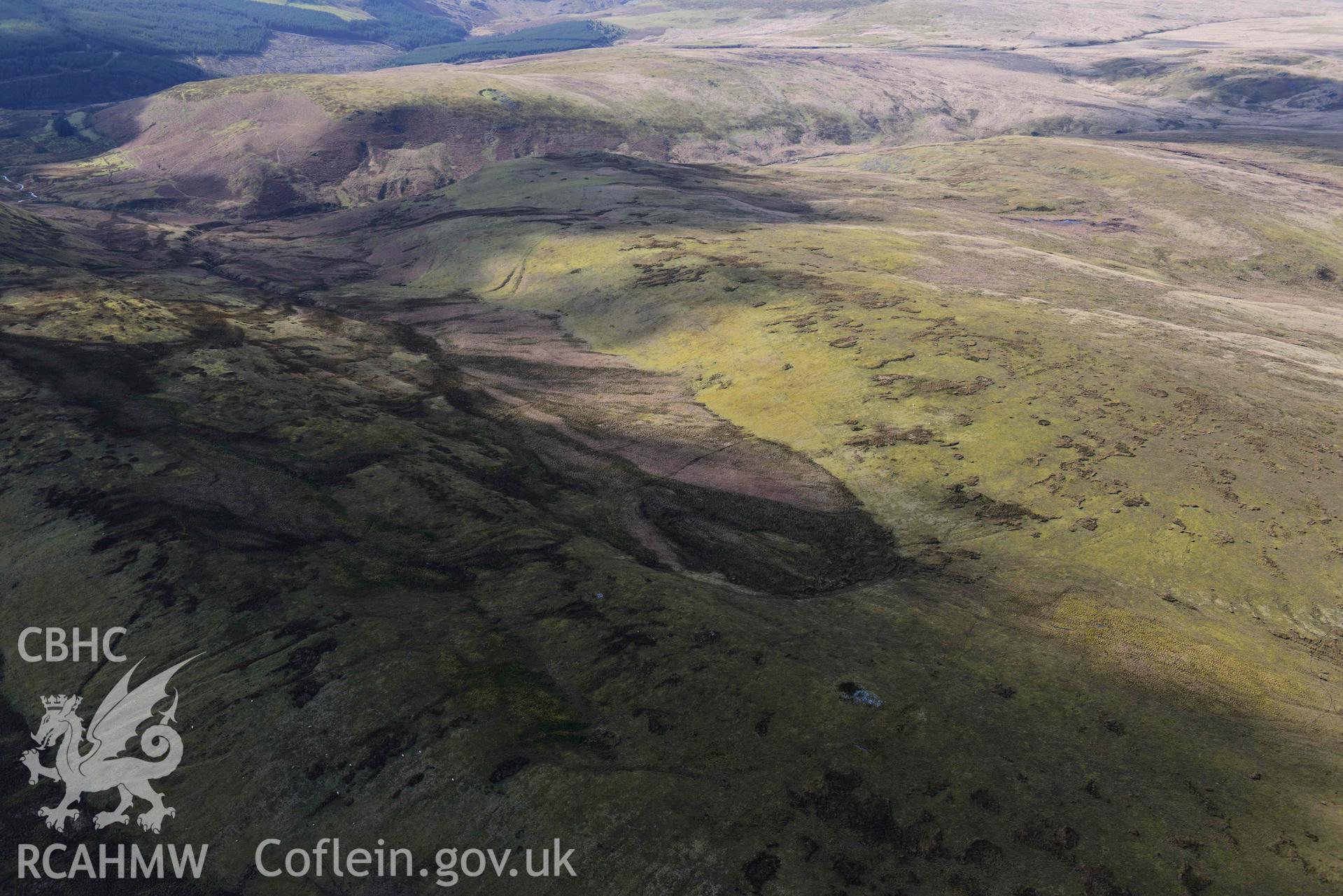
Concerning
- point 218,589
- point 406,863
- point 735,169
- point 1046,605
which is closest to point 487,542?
point 218,589

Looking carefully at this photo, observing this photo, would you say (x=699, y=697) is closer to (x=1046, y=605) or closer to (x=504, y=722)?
(x=504, y=722)

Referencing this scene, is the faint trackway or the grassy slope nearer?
the grassy slope

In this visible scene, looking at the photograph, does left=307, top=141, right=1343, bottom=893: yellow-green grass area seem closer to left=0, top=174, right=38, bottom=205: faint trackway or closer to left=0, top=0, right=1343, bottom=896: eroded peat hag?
left=0, top=0, right=1343, bottom=896: eroded peat hag

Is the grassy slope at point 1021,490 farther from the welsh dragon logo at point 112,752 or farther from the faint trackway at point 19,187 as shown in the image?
the faint trackway at point 19,187

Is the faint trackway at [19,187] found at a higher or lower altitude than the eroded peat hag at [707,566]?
lower

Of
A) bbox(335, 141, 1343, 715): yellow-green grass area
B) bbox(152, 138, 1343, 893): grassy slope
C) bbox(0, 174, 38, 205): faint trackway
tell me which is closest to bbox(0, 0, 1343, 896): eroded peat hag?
bbox(152, 138, 1343, 893): grassy slope

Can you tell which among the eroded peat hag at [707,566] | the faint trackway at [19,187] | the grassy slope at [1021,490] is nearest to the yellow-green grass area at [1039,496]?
the grassy slope at [1021,490]
